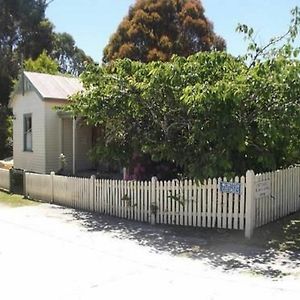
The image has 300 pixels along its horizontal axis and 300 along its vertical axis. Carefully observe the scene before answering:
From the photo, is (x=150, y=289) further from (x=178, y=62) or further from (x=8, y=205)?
(x=8, y=205)

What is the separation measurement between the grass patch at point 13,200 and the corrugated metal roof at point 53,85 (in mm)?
4646

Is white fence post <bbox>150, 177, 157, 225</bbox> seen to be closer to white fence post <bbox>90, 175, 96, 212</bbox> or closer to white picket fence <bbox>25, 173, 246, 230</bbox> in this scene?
white picket fence <bbox>25, 173, 246, 230</bbox>

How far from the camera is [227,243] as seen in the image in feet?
30.4

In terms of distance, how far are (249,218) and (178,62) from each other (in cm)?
394

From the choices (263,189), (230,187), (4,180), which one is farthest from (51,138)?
→ (263,189)

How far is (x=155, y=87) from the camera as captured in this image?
11.0 meters

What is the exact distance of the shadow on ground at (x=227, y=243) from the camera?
7816 mm

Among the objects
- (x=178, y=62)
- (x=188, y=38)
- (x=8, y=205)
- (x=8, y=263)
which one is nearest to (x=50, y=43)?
(x=188, y=38)

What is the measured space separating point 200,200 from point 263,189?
137 cm

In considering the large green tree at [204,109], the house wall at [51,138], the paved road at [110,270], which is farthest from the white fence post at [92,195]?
the house wall at [51,138]

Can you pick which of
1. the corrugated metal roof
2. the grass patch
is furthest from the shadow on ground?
the corrugated metal roof

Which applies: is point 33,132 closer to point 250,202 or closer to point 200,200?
point 200,200

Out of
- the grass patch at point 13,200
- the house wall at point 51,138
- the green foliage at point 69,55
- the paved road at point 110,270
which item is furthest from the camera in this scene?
the green foliage at point 69,55

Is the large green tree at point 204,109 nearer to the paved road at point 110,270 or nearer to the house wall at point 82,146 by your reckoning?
the paved road at point 110,270
